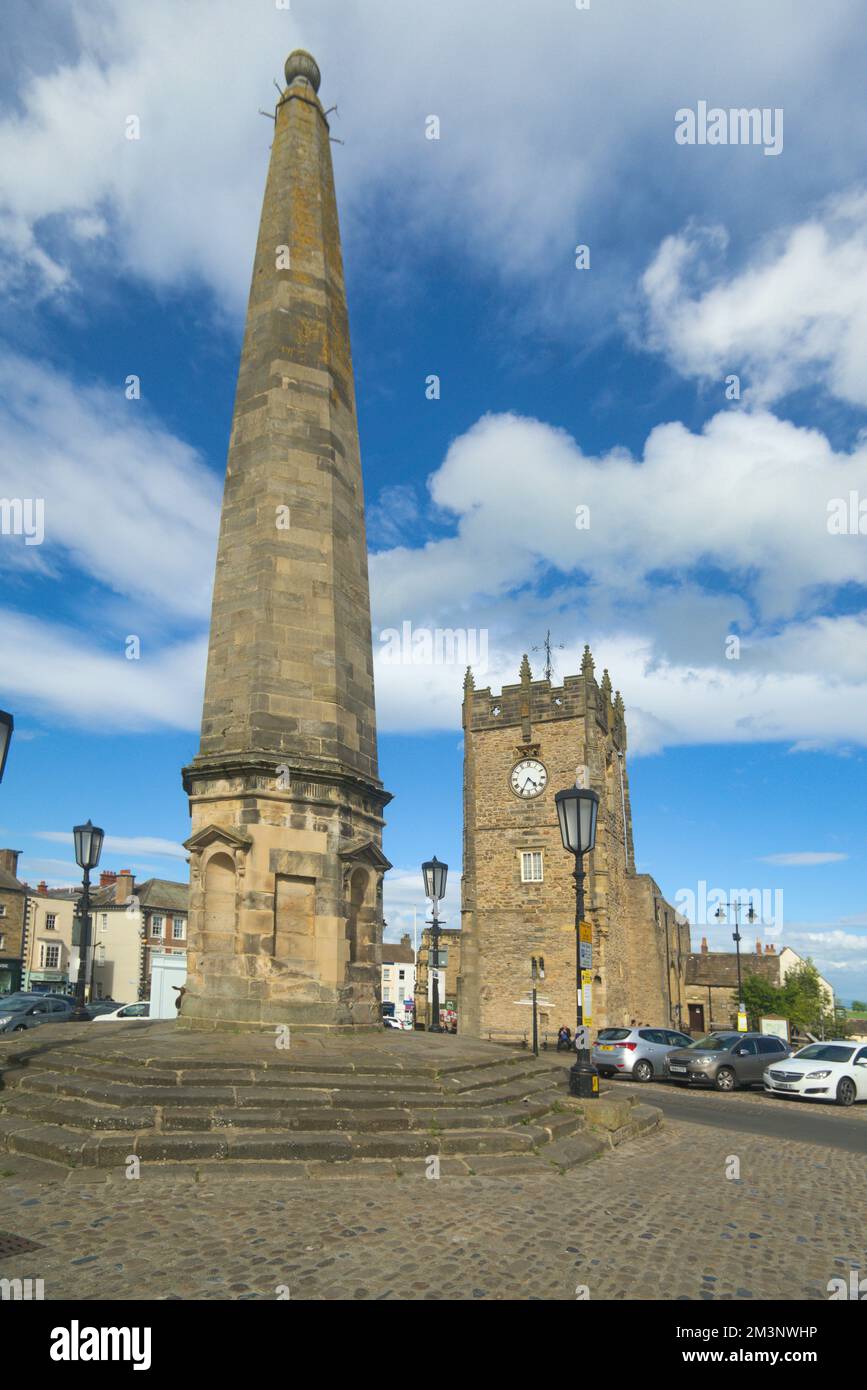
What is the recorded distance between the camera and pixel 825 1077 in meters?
17.9

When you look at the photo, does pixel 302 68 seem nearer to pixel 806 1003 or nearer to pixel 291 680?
pixel 291 680

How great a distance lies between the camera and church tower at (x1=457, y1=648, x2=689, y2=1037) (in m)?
38.3

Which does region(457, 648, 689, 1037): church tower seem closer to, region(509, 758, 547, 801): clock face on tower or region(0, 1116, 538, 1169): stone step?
region(509, 758, 547, 801): clock face on tower

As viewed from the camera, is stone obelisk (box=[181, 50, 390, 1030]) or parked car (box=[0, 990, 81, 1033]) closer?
stone obelisk (box=[181, 50, 390, 1030])

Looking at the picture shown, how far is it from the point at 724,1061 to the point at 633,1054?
2374 mm

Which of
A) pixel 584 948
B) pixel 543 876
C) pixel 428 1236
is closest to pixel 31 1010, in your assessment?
pixel 584 948

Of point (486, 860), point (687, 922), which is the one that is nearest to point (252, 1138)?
point (486, 860)

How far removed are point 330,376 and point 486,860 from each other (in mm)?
29595

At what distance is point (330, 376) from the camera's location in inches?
603

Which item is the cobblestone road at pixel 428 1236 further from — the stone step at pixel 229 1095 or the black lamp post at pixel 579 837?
the black lamp post at pixel 579 837

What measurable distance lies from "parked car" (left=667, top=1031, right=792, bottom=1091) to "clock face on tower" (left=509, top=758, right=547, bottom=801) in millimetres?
19718

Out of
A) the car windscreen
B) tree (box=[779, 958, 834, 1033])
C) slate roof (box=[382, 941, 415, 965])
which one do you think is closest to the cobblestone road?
the car windscreen
